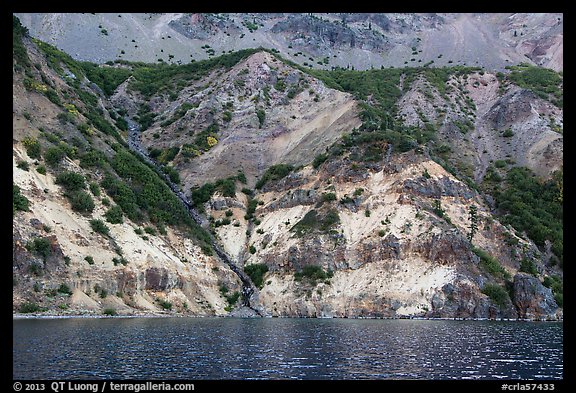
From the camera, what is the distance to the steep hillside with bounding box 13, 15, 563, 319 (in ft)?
192

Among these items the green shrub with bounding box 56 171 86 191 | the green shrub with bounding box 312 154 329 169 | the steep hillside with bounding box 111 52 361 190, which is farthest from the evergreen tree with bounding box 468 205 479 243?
the green shrub with bounding box 56 171 86 191

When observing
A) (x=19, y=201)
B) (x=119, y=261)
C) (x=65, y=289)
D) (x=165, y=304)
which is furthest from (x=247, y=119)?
(x=65, y=289)

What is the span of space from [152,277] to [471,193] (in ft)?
144

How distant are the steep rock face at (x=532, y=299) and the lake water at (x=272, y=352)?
48.7 feet

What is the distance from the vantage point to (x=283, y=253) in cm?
6906

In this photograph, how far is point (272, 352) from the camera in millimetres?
30844

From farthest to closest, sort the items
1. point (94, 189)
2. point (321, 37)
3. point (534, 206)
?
point (321, 37) < point (534, 206) < point (94, 189)

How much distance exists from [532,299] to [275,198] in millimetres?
36484

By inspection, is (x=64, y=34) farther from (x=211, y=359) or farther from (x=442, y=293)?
(x=211, y=359)

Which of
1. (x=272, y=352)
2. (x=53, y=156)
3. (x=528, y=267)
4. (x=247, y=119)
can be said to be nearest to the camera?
(x=272, y=352)

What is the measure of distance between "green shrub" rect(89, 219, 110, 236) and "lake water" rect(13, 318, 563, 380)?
638 inches

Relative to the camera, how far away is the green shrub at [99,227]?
59.3 meters

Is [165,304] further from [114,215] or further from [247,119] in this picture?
[247,119]

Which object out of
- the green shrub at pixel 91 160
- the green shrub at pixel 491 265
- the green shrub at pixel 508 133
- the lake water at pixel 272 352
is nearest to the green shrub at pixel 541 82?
the green shrub at pixel 508 133
